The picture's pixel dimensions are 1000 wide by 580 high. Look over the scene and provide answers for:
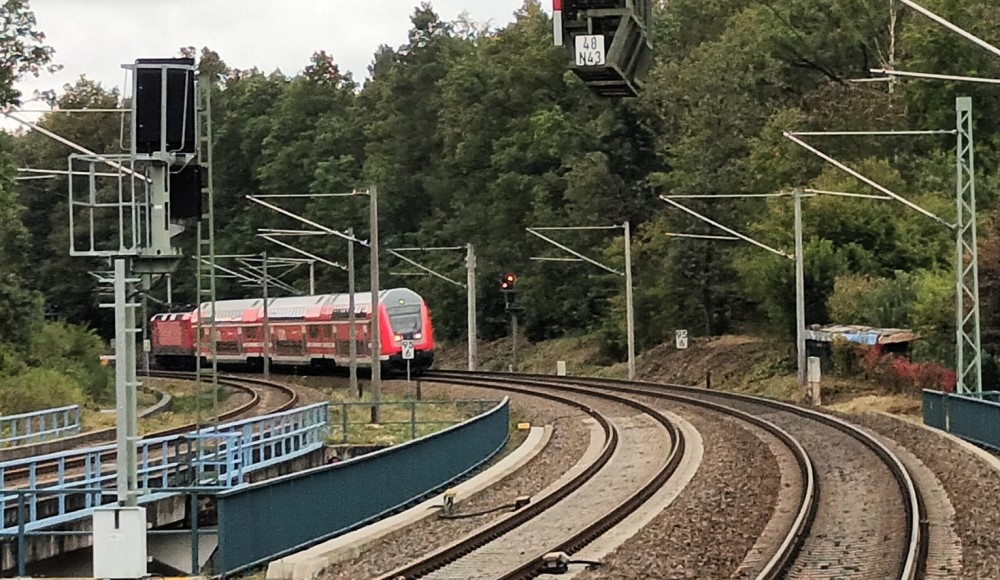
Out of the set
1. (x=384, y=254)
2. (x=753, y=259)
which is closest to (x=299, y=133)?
(x=384, y=254)

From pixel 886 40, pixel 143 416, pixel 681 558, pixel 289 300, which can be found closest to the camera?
pixel 681 558

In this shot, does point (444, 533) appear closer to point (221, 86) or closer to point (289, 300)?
point (289, 300)

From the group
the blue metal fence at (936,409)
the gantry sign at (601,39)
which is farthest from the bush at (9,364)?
the gantry sign at (601,39)

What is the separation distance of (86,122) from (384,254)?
92.2 ft

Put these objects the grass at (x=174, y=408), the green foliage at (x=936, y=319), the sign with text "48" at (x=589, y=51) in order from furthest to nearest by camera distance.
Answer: the green foliage at (x=936, y=319)
the grass at (x=174, y=408)
the sign with text "48" at (x=589, y=51)

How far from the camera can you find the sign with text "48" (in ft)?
47.1

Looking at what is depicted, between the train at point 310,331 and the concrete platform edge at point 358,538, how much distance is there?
2042cm

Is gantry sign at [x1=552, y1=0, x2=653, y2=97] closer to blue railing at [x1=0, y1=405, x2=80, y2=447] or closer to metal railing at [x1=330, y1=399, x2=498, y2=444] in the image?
metal railing at [x1=330, y1=399, x2=498, y2=444]

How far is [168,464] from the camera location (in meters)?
22.7

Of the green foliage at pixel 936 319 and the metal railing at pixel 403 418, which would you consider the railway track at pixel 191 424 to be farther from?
the green foliage at pixel 936 319

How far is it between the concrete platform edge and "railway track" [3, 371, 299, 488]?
4.68 m

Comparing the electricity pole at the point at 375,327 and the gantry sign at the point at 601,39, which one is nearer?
the gantry sign at the point at 601,39

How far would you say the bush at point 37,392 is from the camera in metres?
42.3

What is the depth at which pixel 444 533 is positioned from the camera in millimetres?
19938
